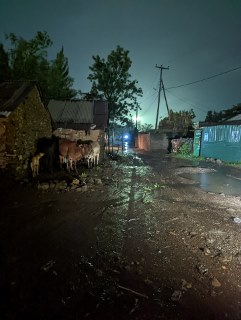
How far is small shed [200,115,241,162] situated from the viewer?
21.9m

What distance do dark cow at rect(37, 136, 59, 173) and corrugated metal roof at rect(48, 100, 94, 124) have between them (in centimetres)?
748

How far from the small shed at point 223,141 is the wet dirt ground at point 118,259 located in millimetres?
14869

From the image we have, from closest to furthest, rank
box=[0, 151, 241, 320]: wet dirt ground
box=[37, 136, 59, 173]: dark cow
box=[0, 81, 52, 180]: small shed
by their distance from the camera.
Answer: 1. box=[0, 151, 241, 320]: wet dirt ground
2. box=[0, 81, 52, 180]: small shed
3. box=[37, 136, 59, 173]: dark cow

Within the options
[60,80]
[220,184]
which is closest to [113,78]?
[60,80]

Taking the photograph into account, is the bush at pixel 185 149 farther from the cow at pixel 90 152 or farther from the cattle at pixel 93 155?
the cow at pixel 90 152

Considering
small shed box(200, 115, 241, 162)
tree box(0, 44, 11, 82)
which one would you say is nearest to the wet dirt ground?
small shed box(200, 115, 241, 162)

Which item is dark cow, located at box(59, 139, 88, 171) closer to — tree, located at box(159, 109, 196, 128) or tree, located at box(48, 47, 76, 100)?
tree, located at box(48, 47, 76, 100)

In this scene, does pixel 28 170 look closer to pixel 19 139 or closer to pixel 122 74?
pixel 19 139

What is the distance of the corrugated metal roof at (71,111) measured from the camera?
71.6 ft

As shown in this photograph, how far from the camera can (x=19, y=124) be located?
1181 centimetres

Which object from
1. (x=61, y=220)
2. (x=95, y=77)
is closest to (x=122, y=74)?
(x=95, y=77)

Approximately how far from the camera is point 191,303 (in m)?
3.78

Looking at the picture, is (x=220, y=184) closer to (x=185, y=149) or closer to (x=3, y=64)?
(x=185, y=149)

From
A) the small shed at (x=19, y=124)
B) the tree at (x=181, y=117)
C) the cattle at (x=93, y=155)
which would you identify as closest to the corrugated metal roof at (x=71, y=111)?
the cattle at (x=93, y=155)
